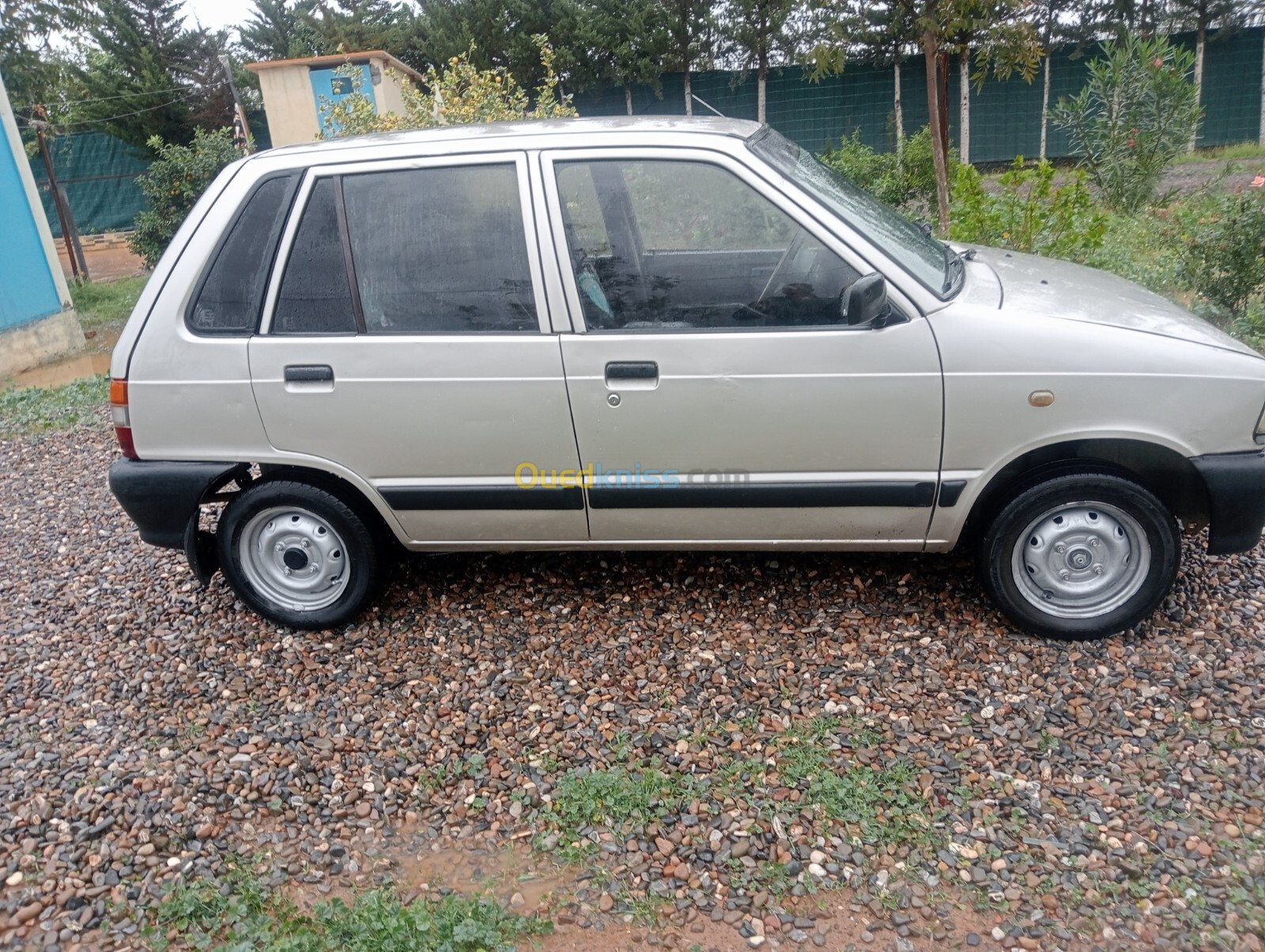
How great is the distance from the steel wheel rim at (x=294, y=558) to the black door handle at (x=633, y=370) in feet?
4.55

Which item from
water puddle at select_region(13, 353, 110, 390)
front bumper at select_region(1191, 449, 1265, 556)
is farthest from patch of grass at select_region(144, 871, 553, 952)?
water puddle at select_region(13, 353, 110, 390)

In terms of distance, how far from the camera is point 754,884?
2.60 m

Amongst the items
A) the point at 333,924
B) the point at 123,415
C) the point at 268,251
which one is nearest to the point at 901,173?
the point at 268,251

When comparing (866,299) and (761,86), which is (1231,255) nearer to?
(866,299)

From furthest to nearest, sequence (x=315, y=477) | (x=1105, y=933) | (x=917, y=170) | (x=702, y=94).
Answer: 1. (x=702, y=94)
2. (x=917, y=170)
3. (x=315, y=477)
4. (x=1105, y=933)

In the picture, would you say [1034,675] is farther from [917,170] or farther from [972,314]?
[917,170]

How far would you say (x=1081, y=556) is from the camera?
11.4 feet

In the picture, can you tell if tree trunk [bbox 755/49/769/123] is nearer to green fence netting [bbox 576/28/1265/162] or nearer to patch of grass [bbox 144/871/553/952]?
green fence netting [bbox 576/28/1265/162]

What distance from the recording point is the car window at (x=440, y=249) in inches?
137

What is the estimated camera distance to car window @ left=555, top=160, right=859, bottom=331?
333 centimetres

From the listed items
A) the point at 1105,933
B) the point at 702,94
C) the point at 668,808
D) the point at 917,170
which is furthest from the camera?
the point at 702,94

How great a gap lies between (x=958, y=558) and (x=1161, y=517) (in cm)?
95

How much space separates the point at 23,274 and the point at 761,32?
57.1 ft

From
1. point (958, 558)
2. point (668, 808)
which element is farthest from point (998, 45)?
point (668, 808)
